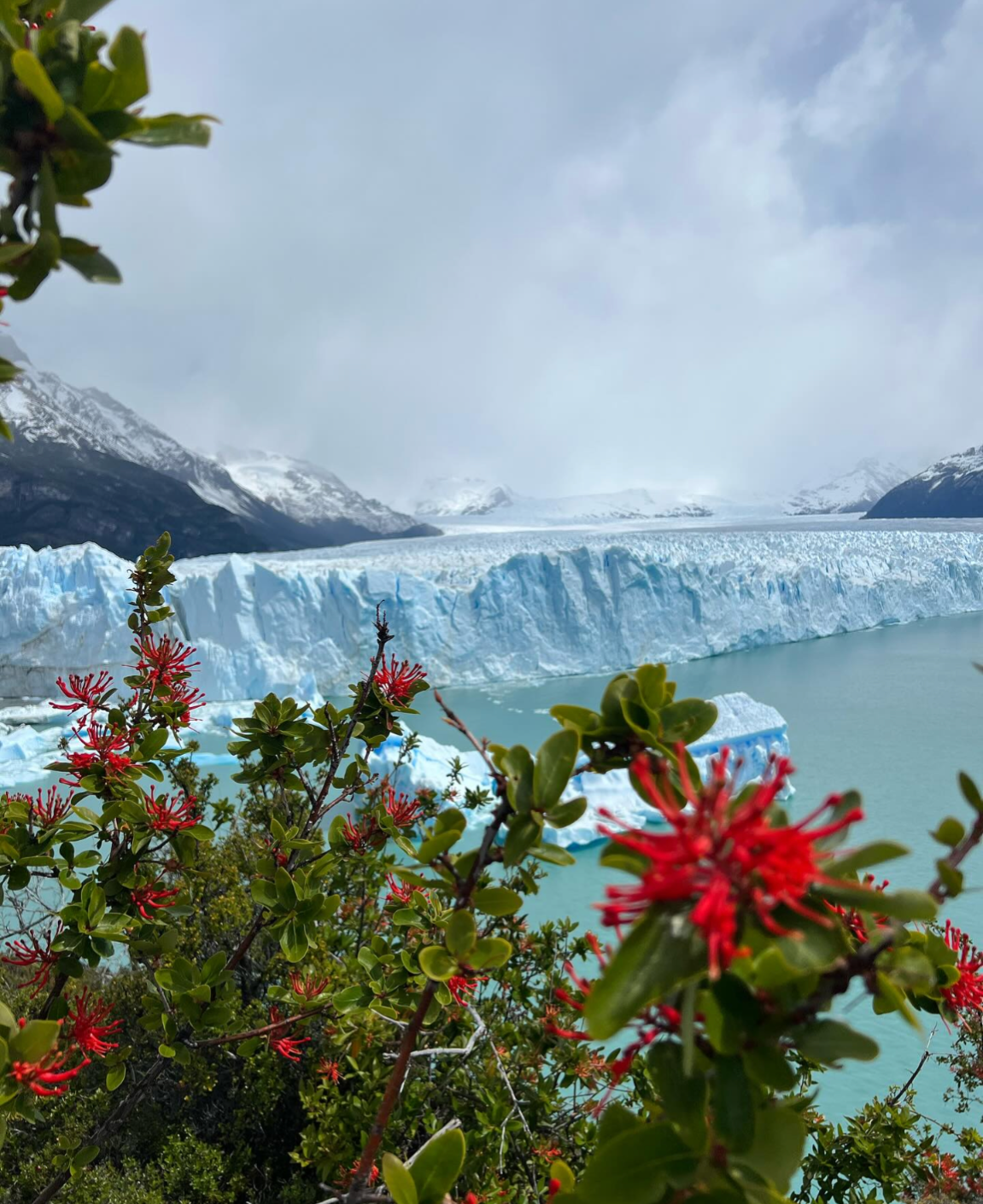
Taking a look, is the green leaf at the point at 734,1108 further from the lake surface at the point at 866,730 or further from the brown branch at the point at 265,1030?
the lake surface at the point at 866,730

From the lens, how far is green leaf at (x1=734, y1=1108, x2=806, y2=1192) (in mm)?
337

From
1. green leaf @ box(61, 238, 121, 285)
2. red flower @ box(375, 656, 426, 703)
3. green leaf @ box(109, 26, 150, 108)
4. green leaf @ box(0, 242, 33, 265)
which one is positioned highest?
green leaf @ box(109, 26, 150, 108)

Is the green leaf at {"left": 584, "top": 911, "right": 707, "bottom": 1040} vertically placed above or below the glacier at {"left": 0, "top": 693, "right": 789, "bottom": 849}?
above

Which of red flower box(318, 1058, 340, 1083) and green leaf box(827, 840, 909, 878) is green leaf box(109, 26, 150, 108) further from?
red flower box(318, 1058, 340, 1083)

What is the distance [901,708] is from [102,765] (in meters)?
13.3

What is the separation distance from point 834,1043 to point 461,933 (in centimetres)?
29

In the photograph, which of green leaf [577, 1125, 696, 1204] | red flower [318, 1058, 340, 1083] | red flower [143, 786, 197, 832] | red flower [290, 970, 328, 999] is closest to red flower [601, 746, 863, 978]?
green leaf [577, 1125, 696, 1204]

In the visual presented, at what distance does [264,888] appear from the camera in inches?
39.7

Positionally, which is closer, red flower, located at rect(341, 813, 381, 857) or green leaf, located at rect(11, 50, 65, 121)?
green leaf, located at rect(11, 50, 65, 121)

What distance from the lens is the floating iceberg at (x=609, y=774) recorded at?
7020 millimetres

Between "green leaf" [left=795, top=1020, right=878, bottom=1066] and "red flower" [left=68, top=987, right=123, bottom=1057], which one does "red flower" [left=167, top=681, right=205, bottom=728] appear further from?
"green leaf" [left=795, top=1020, right=878, bottom=1066]

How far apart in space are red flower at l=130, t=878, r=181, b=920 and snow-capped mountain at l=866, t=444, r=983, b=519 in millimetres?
37559

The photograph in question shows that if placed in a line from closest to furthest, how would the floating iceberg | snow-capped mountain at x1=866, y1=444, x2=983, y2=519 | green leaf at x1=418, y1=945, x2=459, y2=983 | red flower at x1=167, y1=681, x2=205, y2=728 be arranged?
1. green leaf at x1=418, y1=945, x2=459, y2=983
2. red flower at x1=167, y1=681, x2=205, y2=728
3. the floating iceberg
4. snow-capped mountain at x1=866, y1=444, x2=983, y2=519

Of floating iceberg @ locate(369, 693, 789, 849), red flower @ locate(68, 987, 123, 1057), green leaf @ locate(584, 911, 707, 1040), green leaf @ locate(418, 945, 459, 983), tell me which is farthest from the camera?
floating iceberg @ locate(369, 693, 789, 849)
